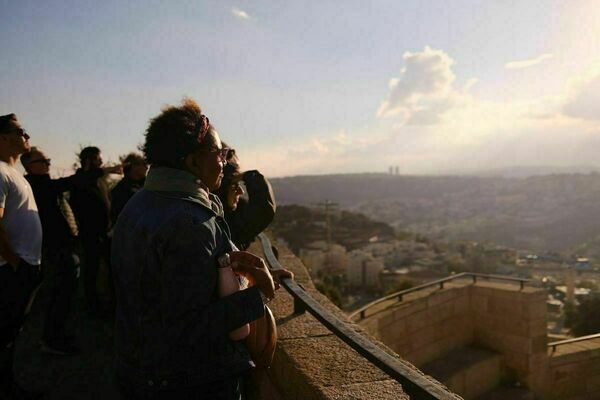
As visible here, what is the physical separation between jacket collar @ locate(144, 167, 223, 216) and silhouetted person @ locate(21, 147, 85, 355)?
2756 mm

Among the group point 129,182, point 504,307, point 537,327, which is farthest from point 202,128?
point 537,327

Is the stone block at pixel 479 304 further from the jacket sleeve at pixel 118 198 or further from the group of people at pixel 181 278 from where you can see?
the group of people at pixel 181 278

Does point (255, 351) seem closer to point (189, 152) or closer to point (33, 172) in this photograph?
point (189, 152)

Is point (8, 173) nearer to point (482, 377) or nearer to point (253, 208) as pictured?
point (253, 208)

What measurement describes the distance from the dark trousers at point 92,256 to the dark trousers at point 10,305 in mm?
1781

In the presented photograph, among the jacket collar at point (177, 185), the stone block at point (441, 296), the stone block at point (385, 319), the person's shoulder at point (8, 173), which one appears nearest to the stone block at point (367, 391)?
the jacket collar at point (177, 185)

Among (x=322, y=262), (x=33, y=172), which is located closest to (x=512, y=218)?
(x=322, y=262)

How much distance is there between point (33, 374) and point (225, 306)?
3.11m

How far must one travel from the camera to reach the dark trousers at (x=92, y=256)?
4.85 meters

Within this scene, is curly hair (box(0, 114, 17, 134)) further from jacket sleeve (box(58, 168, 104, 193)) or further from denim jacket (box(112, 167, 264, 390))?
denim jacket (box(112, 167, 264, 390))

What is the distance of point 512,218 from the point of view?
13038 cm

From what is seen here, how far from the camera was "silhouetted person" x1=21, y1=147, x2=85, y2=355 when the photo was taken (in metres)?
3.96

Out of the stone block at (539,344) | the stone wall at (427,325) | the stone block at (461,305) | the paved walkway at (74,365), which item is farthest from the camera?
the stone block at (461,305)

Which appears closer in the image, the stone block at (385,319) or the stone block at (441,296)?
the stone block at (385,319)
